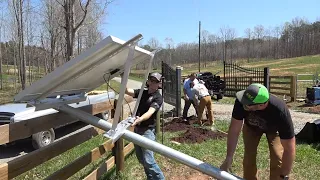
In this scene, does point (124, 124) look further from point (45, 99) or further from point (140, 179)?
point (140, 179)

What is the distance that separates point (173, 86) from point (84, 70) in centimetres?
1054

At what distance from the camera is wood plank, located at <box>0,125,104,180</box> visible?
266 cm

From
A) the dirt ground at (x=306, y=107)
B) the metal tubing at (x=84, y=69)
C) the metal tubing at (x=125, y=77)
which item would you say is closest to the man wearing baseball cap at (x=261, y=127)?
the metal tubing at (x=125, y=77)

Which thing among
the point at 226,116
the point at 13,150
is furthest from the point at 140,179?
the point at 226,116

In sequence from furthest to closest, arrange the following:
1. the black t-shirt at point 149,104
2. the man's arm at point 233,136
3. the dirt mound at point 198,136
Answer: the dirt mound at point 198,136, the black t-shirt at point 149,104, the man's arm at point 233,136

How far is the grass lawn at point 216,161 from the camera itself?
5666mm

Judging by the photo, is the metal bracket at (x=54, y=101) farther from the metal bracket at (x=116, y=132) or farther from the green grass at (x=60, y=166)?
the green grass at (x=60, y=166)

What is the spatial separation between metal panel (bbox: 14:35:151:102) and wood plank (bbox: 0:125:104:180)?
52 cm

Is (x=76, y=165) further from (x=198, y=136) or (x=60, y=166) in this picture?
(x=198, y=136)

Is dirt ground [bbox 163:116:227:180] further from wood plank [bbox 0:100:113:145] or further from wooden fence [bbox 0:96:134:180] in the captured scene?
wood plank [bbox 0:100:113:145]

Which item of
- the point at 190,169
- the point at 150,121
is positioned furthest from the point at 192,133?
the point at 150,121

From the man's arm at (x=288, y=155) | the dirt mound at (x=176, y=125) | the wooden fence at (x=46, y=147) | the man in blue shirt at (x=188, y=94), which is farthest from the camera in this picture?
the man in blue shirt at (x=188, y=94)

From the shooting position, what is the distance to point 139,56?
3.39 m

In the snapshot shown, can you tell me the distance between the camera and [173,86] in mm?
13367
